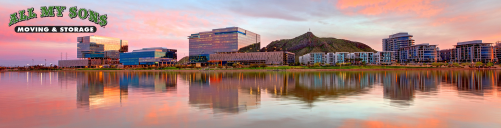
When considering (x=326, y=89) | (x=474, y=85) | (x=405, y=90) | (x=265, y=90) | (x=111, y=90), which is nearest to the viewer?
(x=405, y=90)

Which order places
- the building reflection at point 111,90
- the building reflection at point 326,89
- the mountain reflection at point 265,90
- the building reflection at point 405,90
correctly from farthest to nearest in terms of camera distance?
the building reflection at point 326,89 < the building reflection at point 111,90 < the building reflection at point 405,90 < the mountain reflection at point 265,90

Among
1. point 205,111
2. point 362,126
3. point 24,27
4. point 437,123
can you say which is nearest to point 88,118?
point 205,111

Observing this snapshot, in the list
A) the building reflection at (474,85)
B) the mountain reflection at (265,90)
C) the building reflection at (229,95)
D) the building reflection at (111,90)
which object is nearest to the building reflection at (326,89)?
the mountain reflection at (265,90)

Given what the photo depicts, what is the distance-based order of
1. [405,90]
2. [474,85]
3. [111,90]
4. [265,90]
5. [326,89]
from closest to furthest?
[405,90] → [265,90] → [326,89] → [111,90] → [474,85]

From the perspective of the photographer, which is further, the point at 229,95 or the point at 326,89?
the point at 326,89

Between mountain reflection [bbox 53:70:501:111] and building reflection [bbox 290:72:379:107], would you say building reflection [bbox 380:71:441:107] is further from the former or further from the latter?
building reflection [bbox 290:72:379:107]

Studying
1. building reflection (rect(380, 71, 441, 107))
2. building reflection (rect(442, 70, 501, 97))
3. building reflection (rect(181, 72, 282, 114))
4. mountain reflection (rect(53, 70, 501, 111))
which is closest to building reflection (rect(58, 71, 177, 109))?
mountain reflection (rect(53, 70, 501, 111))

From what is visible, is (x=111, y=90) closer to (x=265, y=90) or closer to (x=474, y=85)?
(x=265, y=90)

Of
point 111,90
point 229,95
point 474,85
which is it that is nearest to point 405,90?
point 474,85

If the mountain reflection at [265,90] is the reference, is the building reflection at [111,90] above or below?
below

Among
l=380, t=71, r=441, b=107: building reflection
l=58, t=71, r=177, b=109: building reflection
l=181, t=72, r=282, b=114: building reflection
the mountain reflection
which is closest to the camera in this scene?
l=181, t=72, r=282, b=114: building reflection

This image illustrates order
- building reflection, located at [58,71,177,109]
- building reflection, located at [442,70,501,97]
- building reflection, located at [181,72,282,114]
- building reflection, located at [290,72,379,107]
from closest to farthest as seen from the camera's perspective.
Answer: building reflection, located at [181,72,282,114]
building reflection, located at [58,71,177,109]
building reflection, located at [290,72,379,107]
building reflection, located at [442,70,501,97]

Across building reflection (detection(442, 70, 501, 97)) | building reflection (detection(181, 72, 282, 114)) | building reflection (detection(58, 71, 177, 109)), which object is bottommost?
building reflection (detection(58, 71, 177, 109))

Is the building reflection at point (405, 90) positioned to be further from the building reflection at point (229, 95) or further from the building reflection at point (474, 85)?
the building reflection at point (229, 95)
